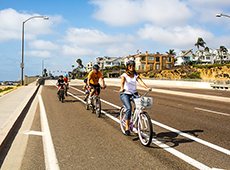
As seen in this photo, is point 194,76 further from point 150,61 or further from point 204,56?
point 204,56

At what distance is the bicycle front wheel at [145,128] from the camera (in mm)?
4543

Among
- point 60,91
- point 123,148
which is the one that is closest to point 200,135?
point 123,148

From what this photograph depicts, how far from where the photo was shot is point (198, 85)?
107 feet

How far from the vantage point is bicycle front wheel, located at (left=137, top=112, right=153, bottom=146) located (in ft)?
14.9

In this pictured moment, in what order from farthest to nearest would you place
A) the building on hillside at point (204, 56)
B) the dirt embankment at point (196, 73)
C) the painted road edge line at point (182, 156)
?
1. the building on hillside at point (204, 56)
2. the dirt embankment at point (196, 73)
3. the painted road edge line at point (182, 156)

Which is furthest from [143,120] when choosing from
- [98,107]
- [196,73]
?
[196,73]

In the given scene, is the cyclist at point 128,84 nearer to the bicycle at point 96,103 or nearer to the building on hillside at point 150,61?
the bicycle at point 96,103

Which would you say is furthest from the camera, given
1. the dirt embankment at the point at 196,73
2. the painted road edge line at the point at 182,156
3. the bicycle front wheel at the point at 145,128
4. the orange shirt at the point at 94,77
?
the dirt embankment at the point at 196,73

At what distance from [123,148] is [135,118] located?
87cm

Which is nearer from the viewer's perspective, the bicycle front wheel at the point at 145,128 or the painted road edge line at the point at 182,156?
the painted road edge line at the point at 182,156

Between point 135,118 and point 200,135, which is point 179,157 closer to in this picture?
point 135,118

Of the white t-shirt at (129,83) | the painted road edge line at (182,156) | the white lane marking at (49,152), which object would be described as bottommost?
the white lane marking at (49,152)

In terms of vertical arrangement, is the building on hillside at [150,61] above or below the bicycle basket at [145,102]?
above

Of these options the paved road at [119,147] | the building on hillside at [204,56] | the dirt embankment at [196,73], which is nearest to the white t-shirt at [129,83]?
the paved road at [119,147]
